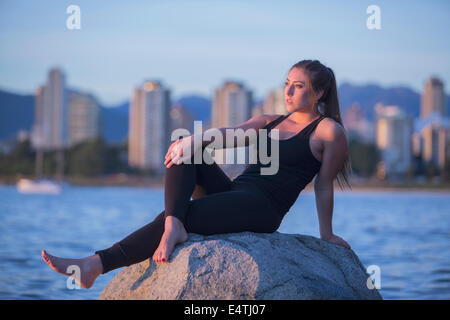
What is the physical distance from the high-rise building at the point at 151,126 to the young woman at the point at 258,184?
5563 cm

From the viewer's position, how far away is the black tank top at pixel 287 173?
2.64 metres

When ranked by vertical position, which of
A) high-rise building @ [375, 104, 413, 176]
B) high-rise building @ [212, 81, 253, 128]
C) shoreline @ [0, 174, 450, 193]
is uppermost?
high-rise building @ [212, 81, 253, 128]

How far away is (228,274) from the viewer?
2383 mm

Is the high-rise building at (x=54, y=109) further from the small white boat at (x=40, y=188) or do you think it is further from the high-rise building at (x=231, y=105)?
the small white boat at (x=40, y=188)

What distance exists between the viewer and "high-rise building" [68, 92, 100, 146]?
80562 millimetres

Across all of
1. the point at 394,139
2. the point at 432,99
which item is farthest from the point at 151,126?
the point at 432,99

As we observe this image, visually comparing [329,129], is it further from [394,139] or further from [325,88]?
[394,139]

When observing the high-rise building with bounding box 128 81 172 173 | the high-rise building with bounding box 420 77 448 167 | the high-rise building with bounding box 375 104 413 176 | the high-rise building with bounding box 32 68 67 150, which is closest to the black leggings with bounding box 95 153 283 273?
the high-rise building with bounding box 128 81 172 173

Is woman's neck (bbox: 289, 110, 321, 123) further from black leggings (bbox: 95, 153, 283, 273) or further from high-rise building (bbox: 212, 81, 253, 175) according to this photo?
high-rise building (bbox: 212, 81, 253, 175)

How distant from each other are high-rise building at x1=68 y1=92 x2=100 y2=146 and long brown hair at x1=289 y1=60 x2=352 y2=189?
259 feet

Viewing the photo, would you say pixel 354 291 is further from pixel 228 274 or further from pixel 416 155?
pixel 416 155

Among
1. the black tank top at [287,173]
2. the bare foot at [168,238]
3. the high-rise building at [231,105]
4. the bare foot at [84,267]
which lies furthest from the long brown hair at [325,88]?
the high-rise building at [231,105]

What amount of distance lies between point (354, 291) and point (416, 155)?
230ft
